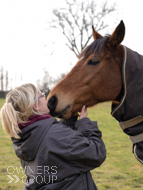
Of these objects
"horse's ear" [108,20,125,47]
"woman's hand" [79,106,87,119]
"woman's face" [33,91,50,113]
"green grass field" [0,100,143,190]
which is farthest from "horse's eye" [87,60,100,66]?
"green grass field" [0,100,143,190]

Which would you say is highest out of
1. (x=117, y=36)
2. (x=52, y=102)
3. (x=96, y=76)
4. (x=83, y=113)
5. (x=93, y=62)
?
(x=117, y=36)

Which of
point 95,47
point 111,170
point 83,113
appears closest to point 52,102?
point 83,113

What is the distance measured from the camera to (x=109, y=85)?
2236mm

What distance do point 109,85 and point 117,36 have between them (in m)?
0.53

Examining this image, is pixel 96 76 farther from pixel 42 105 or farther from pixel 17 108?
pixel 17 108

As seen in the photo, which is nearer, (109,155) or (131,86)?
(131,86)

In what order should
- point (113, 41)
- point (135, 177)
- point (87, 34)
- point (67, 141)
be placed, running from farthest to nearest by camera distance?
point (87, 34)
point (135, 177)
point (113, 41)
point (67, 141)

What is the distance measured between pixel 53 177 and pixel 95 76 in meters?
1.12

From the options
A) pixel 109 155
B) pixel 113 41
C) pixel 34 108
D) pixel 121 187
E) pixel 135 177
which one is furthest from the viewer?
pixel 109 155

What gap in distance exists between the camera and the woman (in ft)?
5.77

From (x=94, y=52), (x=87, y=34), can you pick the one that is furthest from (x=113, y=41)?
(x=87, y=34)

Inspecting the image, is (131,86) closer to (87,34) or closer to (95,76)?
(95,76)

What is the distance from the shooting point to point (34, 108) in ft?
6.68

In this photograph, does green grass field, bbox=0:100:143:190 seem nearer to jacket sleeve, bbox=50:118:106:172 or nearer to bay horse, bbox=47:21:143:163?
bay horse, bbox=47:21:143:163
